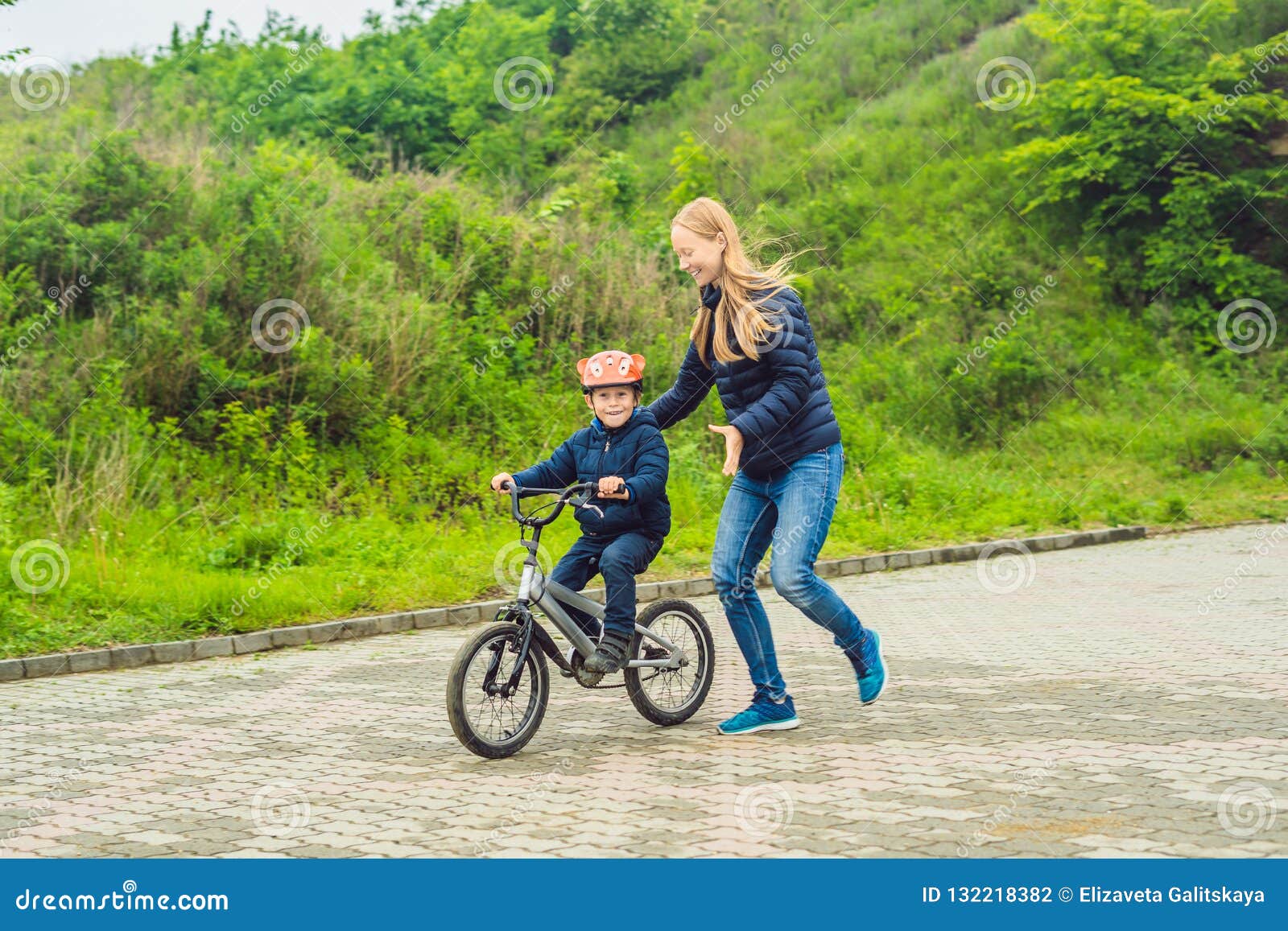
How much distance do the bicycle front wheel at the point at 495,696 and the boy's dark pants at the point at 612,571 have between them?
0.35m

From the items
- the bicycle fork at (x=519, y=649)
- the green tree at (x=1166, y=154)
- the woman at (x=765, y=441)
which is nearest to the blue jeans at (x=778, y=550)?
the woman at (x=765, y=441)

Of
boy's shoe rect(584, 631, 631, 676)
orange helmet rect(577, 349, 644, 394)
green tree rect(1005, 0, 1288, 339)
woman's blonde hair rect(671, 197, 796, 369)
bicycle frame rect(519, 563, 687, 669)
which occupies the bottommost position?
boy's shoe rect(584, 631, 631, 676)

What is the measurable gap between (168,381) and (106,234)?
8.02 feet

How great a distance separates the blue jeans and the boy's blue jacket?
1.14 ft

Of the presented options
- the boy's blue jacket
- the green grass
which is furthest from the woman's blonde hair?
the green grass

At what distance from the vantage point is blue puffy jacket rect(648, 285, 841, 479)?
6.20m

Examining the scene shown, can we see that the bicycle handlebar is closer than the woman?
No

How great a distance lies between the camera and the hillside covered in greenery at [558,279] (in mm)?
14719

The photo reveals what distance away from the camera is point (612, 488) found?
20.3ft

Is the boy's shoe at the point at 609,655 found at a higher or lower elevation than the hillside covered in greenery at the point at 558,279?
lower

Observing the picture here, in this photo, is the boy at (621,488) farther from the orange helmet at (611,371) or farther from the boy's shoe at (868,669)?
the boy's shoe at (868,669)

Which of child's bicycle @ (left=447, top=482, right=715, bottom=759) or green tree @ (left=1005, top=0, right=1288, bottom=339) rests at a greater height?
green tree @ (left=1005, top=0, right=1288, bottom=339)

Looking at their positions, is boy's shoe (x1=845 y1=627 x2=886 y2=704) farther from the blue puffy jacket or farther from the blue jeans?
the blue puffy jacket

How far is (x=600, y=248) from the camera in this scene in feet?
74.8
